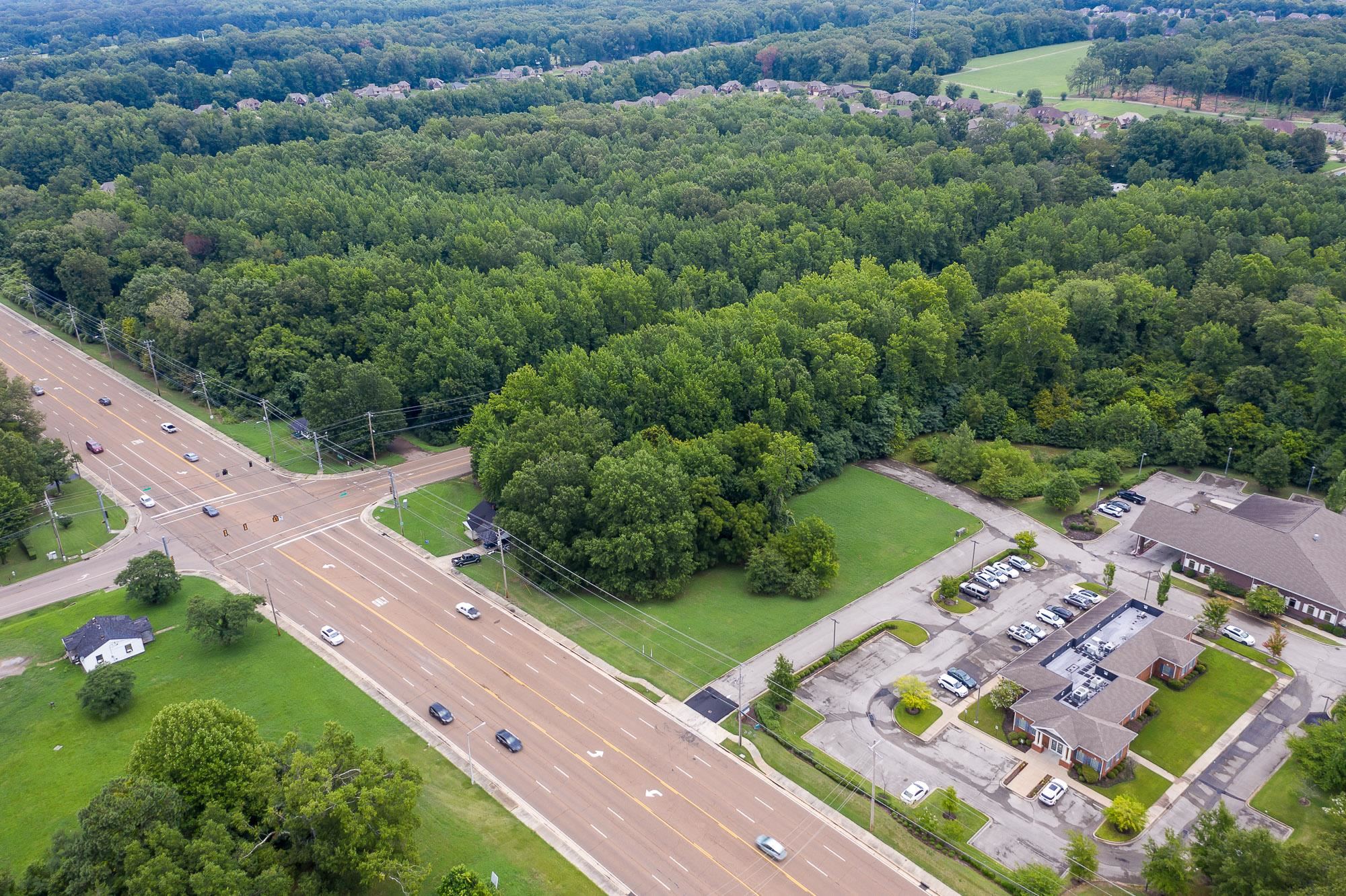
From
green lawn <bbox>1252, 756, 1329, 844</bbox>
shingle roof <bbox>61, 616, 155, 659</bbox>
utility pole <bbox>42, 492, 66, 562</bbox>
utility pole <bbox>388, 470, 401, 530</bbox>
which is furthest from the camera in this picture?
utility pole <bbox>388, 470, 401, 530</bbox>

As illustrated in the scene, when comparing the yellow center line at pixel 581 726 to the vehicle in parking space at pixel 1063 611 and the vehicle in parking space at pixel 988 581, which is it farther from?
the vehicle in parking space at pixel 1063 611

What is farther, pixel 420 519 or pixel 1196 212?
pixel 1196 212

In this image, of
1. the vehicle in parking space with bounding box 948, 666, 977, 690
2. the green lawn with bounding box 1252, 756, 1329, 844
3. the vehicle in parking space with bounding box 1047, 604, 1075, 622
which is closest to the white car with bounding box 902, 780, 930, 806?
the vehicle in parking space with bounding box 948, 666, 977, 690

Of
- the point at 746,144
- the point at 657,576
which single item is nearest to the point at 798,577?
the point at 657,576

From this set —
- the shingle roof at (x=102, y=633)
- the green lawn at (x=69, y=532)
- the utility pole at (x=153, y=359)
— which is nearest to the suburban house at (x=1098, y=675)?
the shingle roof at (x=102, y=633)

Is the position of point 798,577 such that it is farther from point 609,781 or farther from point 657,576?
point 609,781

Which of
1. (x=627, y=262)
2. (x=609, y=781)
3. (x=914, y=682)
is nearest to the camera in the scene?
(x=609, y=781)

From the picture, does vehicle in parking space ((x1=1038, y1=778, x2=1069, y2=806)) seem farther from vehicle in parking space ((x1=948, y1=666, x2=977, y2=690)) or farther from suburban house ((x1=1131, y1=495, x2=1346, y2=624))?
suburban house ((x1=1131, y1=495, x2=1346, y2=624))
